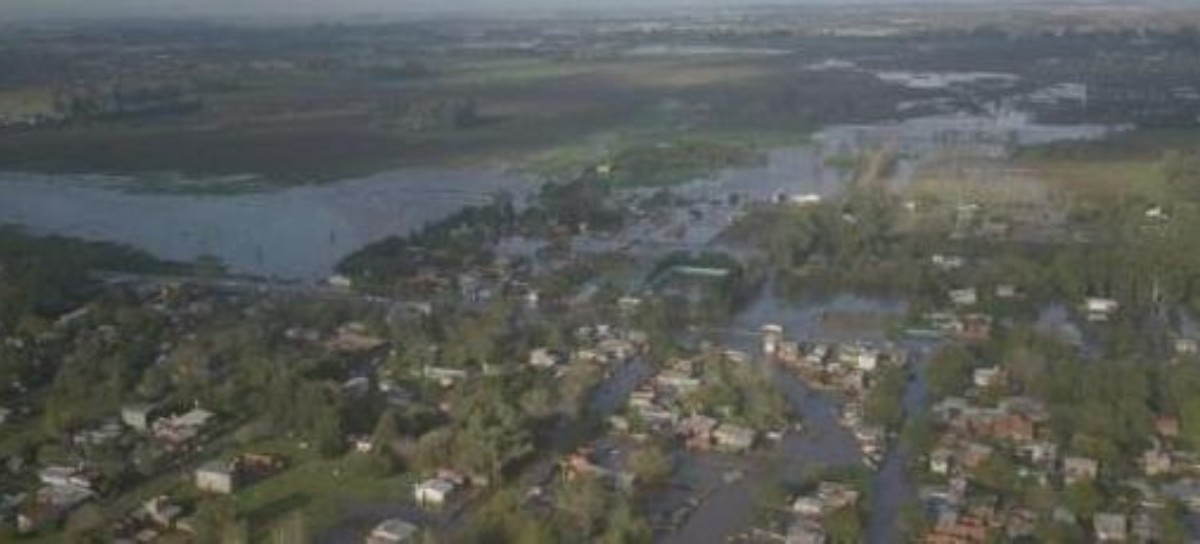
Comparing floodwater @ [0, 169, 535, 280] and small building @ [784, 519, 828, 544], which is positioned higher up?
small building @ [784, 519, 828, 544]

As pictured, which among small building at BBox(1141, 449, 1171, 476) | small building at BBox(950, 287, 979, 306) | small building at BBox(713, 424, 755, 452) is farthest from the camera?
small building at BBox(950, 287, 979, 306)

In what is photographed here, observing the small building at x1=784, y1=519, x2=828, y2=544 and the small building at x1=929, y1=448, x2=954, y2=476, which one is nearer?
the small building at x1=784, y1=519, x2=828, y2=544

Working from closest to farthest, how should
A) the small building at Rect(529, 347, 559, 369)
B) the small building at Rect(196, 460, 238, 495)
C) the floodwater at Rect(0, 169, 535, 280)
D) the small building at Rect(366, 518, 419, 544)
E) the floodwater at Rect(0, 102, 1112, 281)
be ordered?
the small building at Rect(366, 518, 419, 544)
the small building at Rect(196, 460, 238, 495)
the small building at Rect(529, 347, 559, 369)
the floodwater at Rect(0, 169, 535, 280)
the floodwater at Rect(0, 102, 1112, 281)

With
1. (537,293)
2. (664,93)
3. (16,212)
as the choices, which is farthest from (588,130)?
(537,293)

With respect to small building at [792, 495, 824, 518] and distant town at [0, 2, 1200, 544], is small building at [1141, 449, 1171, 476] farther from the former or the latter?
small building at [792, 495, 824, 518]

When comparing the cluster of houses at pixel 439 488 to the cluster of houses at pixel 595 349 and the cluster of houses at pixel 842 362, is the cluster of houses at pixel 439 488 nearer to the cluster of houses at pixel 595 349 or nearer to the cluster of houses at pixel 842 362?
the cluster of houses at pixel 595 349

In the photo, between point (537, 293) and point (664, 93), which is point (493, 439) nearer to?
point (537, 293)

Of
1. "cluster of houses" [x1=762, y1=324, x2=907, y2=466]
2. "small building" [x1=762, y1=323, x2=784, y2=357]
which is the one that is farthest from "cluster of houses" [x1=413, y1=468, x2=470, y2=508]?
"small building" [x1=762, y1=323, x2=784, y2=357]
